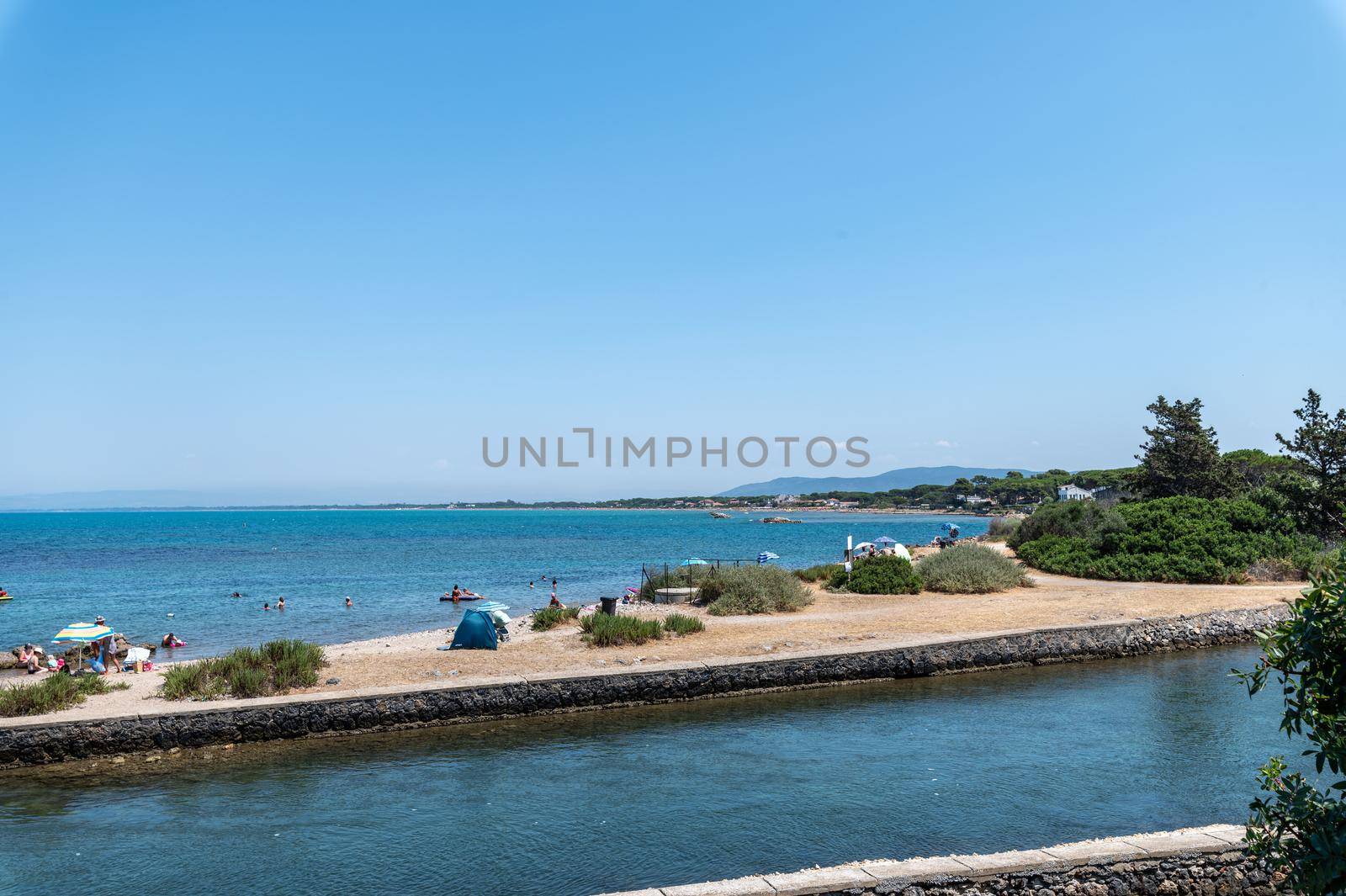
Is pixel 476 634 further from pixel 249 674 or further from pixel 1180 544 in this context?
pixel 1180 544

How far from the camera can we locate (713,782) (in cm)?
1212

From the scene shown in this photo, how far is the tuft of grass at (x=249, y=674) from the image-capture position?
1580cm


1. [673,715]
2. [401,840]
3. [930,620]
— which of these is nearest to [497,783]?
[401,840]

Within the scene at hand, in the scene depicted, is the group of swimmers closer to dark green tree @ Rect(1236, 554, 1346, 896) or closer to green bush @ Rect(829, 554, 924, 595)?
green bush @ Rect(829, 554, 924, 595)

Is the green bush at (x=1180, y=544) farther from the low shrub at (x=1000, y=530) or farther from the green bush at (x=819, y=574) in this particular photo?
the low shrub at (x=1000, y=530)

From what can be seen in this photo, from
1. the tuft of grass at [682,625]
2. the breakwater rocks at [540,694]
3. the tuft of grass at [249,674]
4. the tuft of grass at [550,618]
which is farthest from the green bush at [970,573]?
the tuft of grass at [249,674]

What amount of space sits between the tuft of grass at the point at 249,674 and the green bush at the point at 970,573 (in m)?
21.2

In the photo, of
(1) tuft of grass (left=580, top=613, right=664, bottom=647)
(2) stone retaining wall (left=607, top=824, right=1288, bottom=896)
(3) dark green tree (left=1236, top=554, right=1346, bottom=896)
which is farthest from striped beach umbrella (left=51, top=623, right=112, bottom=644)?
(3) dark green tree (left=1236, top=554, right=1346, bottom=896)

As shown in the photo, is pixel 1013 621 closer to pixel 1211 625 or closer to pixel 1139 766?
pixel 1211 625

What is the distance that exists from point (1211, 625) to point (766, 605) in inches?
477

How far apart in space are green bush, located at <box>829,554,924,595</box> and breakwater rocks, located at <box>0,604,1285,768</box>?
9.40 meters

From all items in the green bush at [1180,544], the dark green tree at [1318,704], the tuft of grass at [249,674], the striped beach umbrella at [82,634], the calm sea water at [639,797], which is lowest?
the calm sea water at [639,797]

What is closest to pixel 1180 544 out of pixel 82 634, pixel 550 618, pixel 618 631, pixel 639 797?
pixel 618 631

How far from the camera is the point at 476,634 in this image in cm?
2142
